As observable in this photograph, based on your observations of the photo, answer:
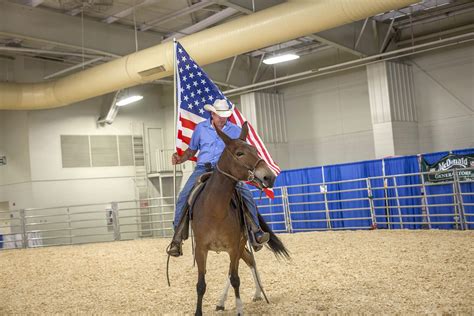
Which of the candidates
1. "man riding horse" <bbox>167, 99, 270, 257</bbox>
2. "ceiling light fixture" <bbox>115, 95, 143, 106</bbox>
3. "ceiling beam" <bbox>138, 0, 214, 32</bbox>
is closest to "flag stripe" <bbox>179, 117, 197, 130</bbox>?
"man riding horse" <bbox>167, 99, 270, 257</bbox>

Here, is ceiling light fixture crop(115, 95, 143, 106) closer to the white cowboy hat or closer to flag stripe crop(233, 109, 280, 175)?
flag stripe crop(233, 109, 280, 175)

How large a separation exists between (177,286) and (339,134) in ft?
42.9

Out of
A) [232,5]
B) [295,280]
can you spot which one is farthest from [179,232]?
[232,5]

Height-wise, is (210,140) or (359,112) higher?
(359,112)

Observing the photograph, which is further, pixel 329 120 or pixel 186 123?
pixel 329 120

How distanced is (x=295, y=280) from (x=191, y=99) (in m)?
2.89

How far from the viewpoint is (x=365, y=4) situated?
1088 cm

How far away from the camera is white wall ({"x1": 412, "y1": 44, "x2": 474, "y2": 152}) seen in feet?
54.6

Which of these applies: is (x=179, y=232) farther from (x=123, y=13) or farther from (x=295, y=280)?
(x=123, y=13)

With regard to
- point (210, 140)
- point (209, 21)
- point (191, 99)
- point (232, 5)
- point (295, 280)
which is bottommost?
point (295, 280)

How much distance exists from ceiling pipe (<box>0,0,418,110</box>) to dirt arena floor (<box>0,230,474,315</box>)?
479cm

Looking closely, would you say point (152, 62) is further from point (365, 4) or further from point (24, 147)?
point (24, 147)

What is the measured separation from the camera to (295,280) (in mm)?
7543

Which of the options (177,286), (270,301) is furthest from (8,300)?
(270,301)
